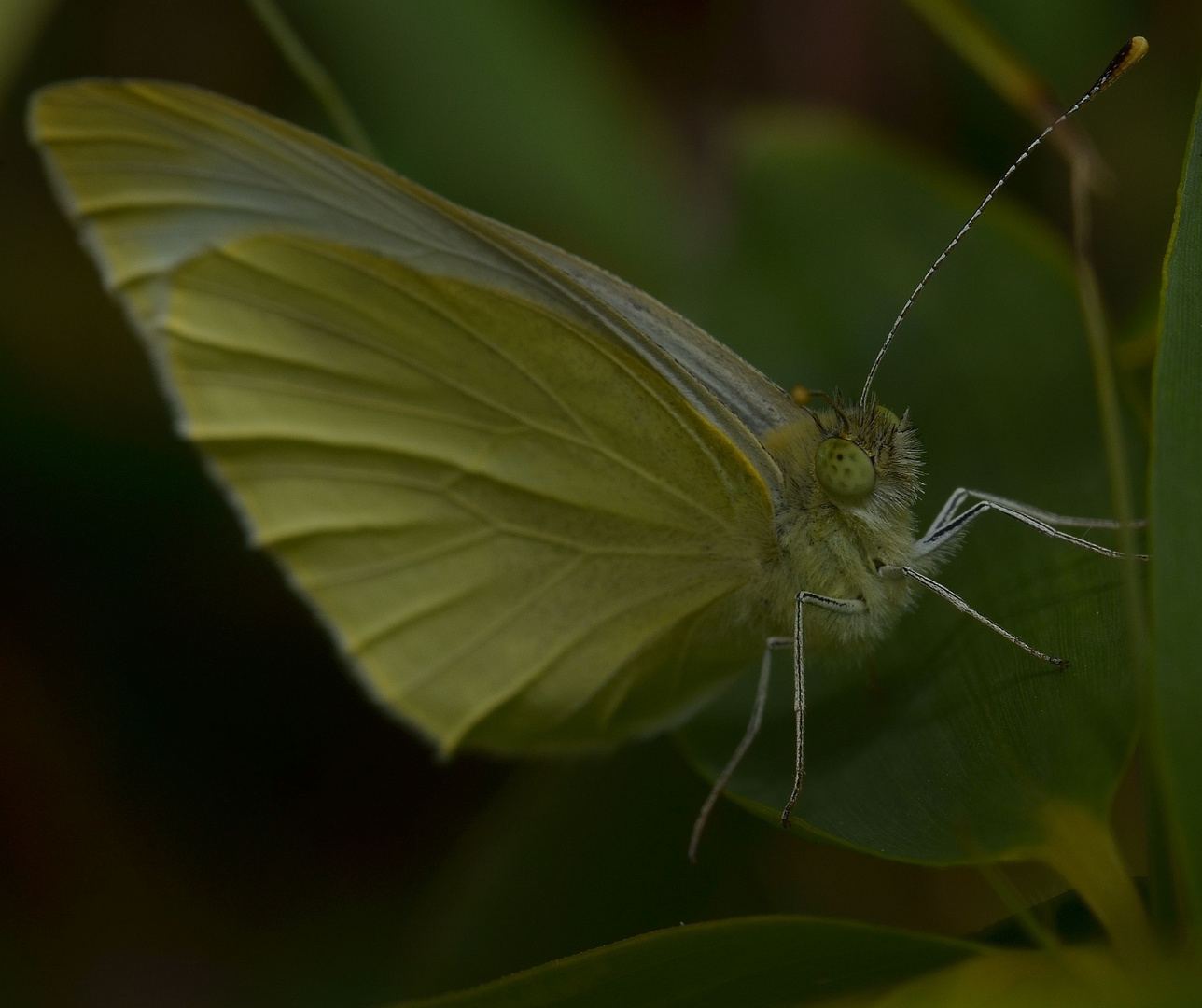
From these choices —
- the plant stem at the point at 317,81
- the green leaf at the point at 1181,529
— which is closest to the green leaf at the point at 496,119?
the plant stem at the point at 317,81

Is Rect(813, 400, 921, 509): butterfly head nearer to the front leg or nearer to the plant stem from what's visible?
the front leg

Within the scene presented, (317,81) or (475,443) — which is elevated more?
(317,81)

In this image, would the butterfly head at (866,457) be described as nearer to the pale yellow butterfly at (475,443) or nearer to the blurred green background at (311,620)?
the pale yellow butterfly at (475,443)

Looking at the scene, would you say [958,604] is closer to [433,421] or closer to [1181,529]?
[1181,529]

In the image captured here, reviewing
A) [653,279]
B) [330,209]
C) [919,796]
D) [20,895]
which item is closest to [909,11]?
[653,279]

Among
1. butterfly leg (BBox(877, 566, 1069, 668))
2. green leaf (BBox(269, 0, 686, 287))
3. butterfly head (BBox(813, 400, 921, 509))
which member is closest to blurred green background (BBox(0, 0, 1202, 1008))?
green leaf (BBox(269, 0, 686, 287))

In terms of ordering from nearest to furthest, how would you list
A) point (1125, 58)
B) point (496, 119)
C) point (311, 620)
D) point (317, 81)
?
1. point (1125, 58)
2. point (317, 81)
3. point (311, 620)
4. point (496, 119)

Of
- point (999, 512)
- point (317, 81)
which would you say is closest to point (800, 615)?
point (999, 512)
